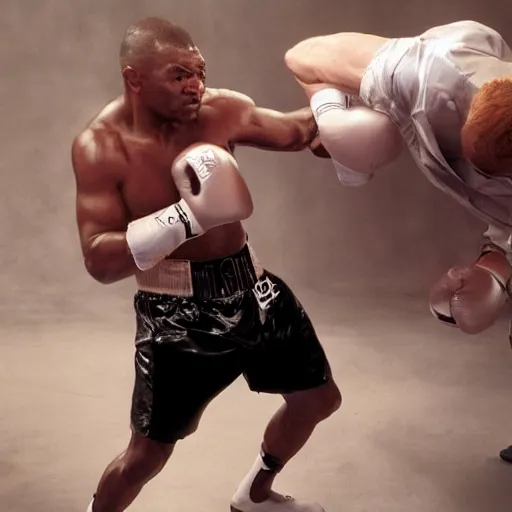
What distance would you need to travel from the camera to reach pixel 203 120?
1190 millimetres

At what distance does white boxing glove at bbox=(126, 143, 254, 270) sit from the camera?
108 cm

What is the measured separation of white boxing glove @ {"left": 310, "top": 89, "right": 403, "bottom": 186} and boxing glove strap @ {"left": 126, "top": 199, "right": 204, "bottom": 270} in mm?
230

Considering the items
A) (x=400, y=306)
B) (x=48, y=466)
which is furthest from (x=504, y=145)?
(x=400, y=306)

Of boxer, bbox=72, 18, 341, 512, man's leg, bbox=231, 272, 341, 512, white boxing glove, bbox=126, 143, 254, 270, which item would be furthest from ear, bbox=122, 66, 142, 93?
man's leg, bbox=231, 272, 341, 512

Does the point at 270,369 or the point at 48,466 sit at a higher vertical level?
the point at 270,369

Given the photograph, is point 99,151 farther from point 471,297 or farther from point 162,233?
point 471,297

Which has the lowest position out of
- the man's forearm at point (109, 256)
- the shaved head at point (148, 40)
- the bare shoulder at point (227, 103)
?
the man's forearm at point (109, 256)

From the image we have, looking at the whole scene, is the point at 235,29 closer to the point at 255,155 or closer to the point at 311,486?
the point at 255,155

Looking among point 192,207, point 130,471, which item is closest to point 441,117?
point 192,207

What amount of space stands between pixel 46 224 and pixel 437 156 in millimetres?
1855

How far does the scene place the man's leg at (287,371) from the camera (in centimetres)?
Result: 128

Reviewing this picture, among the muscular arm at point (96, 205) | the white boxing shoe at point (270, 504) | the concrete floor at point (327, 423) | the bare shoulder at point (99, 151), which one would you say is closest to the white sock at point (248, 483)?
the white boxing shoe at point (270, 504)

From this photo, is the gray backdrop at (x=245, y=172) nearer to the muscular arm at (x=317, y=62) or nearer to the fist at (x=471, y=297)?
the muscular arm at (x=317, y=62)

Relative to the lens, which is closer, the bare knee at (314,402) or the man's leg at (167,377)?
the man's leg at (167,377)
